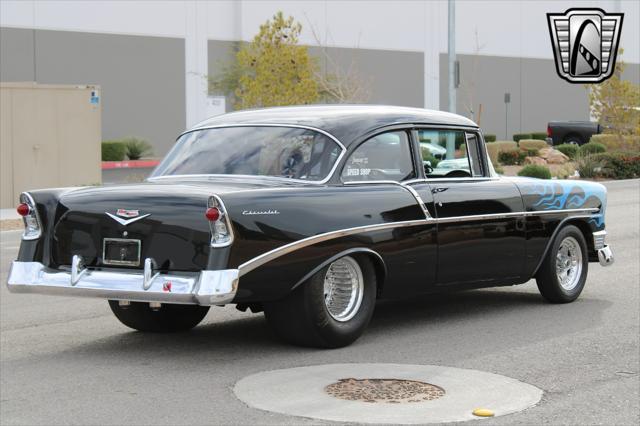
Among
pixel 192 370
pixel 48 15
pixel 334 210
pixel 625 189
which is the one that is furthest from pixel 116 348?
pixel 48 15

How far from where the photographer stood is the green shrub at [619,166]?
34562 millimetres

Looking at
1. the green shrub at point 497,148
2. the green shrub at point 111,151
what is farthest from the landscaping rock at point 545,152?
the green shrub at point 111,151

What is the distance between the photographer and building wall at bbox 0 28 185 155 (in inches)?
1704

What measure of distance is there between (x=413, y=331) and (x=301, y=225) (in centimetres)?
164

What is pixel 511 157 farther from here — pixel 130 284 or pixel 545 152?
pixel 130 284

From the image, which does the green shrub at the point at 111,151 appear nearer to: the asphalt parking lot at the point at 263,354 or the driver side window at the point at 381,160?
the asphalt parking lot at the point at 263,354

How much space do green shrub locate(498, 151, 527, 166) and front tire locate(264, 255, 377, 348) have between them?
31581 millimetres

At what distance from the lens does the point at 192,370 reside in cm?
780

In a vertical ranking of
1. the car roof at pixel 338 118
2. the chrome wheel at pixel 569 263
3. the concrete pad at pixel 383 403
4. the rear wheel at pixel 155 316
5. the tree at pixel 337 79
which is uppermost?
the tree at pixel 337 79

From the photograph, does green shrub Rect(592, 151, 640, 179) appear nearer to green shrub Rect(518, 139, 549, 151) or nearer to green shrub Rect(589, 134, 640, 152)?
green shrub Rect(589, 134, 640, 152)

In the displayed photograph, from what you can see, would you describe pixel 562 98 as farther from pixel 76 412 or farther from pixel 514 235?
pixel 76 412

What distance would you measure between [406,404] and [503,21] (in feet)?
186

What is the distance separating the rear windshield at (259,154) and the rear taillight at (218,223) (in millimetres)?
1044

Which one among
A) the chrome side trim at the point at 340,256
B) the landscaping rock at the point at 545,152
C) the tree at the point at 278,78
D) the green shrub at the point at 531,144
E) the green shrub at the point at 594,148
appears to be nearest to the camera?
the chrome side trim at the point at 340,256
